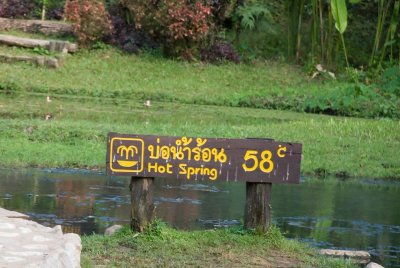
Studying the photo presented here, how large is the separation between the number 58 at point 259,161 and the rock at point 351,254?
33.7 inches

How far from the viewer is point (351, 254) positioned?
27.5 ft

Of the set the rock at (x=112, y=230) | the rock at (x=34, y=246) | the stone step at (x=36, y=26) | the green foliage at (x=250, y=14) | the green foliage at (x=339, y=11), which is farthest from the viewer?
the green foliage at (x=250, y=14)

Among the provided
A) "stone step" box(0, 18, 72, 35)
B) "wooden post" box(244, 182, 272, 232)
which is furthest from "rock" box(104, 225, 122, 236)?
"stone step" box(0, 18, 72, 35)

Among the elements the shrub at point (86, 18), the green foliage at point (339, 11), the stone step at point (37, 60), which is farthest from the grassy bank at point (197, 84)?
the green foliage at point (339, 11)

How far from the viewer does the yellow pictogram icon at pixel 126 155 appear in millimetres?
8320

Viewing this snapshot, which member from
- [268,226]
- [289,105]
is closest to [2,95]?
[289,105]

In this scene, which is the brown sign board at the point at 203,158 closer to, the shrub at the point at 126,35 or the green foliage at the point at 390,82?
the green foliage at the point at 390,82

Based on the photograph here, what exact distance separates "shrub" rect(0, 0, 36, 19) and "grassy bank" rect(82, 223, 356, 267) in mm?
19093

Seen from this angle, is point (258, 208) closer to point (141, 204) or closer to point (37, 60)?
point (141, 204)

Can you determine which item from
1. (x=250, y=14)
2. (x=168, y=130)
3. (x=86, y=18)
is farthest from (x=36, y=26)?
(x=168, y=130)

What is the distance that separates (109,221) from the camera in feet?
31.6

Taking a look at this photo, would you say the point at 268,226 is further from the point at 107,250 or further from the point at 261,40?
the point at 261,40

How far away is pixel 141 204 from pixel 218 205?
2763 millimetres

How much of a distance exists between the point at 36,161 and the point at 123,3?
13.1 meters
